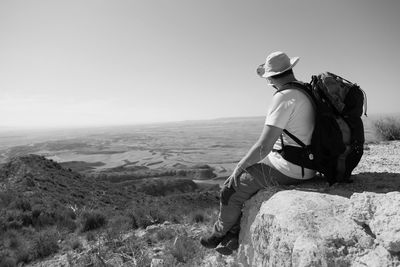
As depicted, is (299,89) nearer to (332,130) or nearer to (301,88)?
(301,88)

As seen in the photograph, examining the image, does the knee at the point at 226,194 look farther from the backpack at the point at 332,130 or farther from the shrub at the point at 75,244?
the shrub at the point at 75,244

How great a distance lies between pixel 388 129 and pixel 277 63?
13.5 metres

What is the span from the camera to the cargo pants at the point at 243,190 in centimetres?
286

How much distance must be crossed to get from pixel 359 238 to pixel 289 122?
1164mm

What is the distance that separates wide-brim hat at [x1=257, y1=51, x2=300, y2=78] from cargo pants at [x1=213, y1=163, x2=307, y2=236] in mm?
1011

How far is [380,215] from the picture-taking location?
6.48 feet

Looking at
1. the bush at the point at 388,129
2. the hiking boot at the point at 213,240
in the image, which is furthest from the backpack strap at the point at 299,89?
the bush at the point at 388,129

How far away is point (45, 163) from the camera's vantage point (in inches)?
677

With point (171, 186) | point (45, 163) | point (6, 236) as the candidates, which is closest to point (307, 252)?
point (6, 236)

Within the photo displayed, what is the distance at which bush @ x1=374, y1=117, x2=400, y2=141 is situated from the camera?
12688 mm

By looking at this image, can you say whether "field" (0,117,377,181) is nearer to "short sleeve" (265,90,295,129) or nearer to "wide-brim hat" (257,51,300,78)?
"wide-brim hat" (257,51,300,78)

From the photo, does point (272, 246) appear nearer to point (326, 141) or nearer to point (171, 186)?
point (326, 141)

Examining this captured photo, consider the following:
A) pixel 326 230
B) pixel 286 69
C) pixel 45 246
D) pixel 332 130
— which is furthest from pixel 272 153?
pixel 45 246

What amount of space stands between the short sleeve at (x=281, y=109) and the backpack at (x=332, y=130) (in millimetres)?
129
